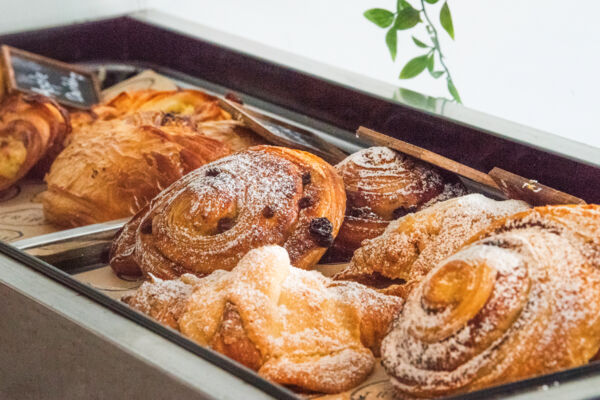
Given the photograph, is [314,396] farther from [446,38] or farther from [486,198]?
[446,38]

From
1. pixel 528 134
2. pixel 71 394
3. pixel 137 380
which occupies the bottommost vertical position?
pixel 71 394

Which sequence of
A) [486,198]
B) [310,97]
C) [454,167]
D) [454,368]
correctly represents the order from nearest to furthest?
1. [454,368]
2. [486,198]
3. [454,167]
4. [310,97]

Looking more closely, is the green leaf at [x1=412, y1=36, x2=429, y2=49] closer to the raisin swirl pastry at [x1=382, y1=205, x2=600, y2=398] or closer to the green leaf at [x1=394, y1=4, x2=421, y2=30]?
the green leaf at [x1=394, y1=4, x2=421, y2=30]

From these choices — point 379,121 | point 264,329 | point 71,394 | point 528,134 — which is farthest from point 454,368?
point 379,121

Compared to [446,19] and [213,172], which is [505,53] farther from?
[213,172]

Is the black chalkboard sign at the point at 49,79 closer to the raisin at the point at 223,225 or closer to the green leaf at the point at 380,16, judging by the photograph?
the green leaf at the point at 380,16
